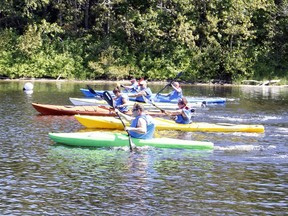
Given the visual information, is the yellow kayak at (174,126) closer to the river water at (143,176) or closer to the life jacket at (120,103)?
the river water at (143,176)

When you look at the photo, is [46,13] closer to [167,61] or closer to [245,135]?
[167,61]

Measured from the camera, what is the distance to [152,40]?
168 feet

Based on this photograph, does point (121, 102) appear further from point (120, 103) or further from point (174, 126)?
point (174, 126)

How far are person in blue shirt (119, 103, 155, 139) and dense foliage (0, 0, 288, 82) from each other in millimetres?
31155

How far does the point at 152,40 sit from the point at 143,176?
36827mm

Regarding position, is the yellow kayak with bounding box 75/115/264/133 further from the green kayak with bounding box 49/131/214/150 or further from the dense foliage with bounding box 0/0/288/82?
the dense foliage with bounding box 0/0/288/82

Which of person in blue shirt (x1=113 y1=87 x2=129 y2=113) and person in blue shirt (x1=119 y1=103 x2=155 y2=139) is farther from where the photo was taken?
person in blue shirt (x1=113 y1=87 x2=129 y2=113)

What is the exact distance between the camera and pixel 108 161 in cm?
1673

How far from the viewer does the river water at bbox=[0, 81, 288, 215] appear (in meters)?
12.6

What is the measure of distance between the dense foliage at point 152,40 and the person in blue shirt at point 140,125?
102ft

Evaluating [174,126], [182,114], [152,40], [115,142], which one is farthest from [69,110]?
[152,40]

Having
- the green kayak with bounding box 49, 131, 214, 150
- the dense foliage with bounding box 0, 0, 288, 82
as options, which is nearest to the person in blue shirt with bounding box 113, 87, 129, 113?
the green kayak with bounding box 49, 131, 214, 150

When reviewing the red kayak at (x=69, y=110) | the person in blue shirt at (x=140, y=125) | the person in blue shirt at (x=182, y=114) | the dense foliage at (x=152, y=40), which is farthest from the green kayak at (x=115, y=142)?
the dense foliage at (x=152, y=40)

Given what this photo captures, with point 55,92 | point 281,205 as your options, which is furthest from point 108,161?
point 55,92
